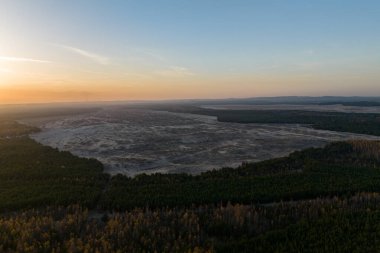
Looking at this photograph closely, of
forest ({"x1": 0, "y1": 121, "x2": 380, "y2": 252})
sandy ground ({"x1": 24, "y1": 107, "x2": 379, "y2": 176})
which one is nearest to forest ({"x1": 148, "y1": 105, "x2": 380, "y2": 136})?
sandy ground ({"x1": 24, "y1": 107, "x2": 379, "y2": 176})

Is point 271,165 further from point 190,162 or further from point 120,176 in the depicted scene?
point 120,176

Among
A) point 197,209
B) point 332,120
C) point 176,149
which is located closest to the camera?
point 197,209

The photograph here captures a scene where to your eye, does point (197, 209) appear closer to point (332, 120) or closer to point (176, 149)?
point (176, 149)

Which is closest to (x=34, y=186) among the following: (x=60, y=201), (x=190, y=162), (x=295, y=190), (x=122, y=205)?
(x=60, y=201)

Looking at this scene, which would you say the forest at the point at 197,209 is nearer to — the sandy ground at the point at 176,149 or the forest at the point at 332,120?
the sandy ground at the point at 176,149

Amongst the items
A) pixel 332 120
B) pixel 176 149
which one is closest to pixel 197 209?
pixel 176 149

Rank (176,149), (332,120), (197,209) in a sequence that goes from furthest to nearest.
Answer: (332,120) → (176,149) → (197,209)

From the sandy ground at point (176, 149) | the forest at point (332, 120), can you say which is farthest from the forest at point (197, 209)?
the forest at point (332, 120)

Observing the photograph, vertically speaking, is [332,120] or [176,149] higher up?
[332,120]
